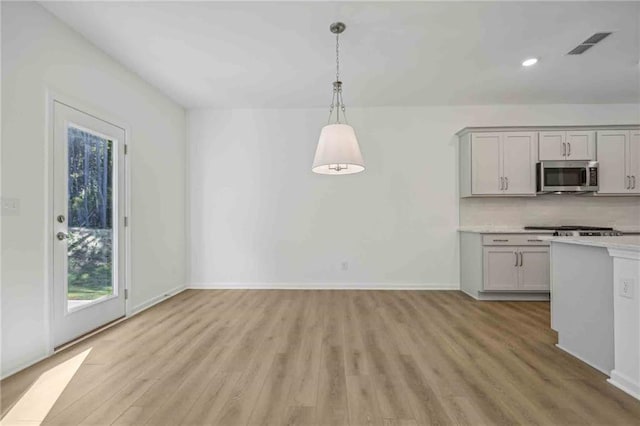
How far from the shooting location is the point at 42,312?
7.91 ft

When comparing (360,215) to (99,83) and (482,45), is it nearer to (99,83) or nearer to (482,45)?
(482,45)

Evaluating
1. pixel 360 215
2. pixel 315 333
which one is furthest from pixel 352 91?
pixel 315 333

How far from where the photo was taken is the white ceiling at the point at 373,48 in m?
2.53

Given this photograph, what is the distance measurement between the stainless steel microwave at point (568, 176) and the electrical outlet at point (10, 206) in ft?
19.0

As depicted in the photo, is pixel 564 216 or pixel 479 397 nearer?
pixel 479 397

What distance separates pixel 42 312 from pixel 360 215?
3800mm

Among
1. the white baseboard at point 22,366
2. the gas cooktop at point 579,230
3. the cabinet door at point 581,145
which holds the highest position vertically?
the cabinet door at point 581,145

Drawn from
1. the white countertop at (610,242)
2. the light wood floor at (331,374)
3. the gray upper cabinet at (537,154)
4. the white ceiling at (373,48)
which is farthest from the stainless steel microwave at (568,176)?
the white countertop at (610,242)

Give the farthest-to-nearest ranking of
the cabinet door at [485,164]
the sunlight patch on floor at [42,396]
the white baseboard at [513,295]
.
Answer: the cabinet door at [485,164], the white baseboard at [513,295], the sunlight patch on floor at [42,396]

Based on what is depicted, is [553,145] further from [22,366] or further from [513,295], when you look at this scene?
[22,366]

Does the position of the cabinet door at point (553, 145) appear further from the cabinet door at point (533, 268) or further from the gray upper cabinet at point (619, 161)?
the cabinet door at point (533, 268)

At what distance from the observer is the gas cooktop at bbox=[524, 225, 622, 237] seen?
3998mm

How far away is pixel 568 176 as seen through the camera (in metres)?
4.22

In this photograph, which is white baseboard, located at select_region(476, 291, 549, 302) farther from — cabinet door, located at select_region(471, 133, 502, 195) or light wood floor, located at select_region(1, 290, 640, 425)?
cabinet door, located at select_region(471, 133, 502, 195)
